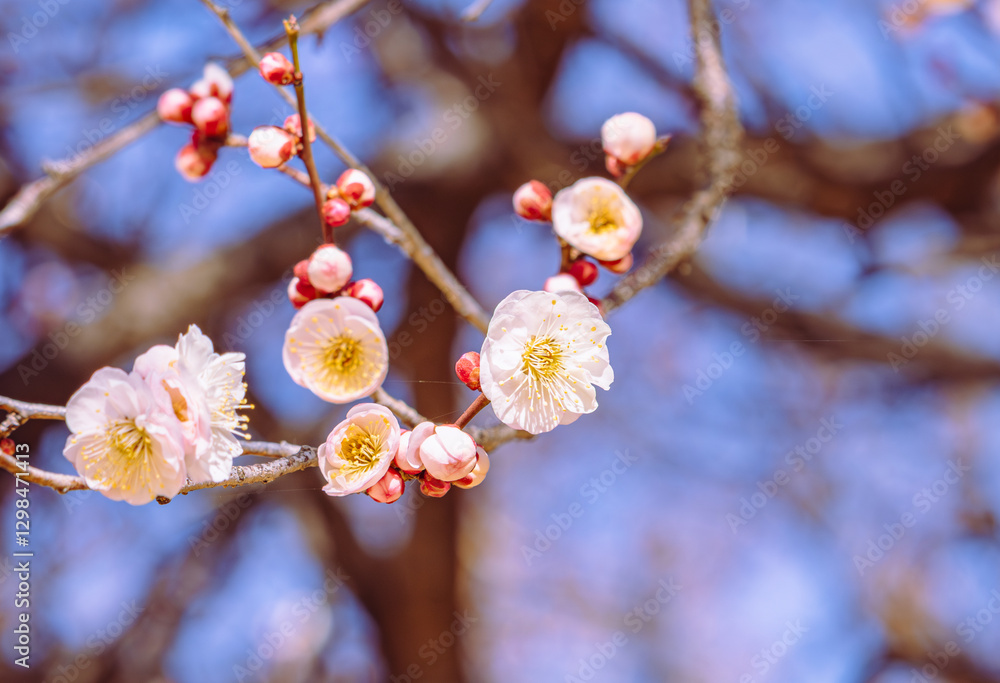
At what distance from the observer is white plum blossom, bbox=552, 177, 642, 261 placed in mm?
791

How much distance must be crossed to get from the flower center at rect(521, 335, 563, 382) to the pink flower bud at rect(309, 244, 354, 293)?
0.22 meters

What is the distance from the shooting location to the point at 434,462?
1.94 ft

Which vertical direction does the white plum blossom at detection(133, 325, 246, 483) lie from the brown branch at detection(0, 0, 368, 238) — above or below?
below

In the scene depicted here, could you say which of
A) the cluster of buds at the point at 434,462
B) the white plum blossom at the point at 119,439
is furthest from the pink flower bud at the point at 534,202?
the white plum blossom at the point at 119,439

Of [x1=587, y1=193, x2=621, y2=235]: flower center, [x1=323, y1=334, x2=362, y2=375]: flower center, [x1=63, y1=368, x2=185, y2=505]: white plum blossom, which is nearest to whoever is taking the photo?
[x1=63, y1=368, x2=185, y2=505]: white plum blossom

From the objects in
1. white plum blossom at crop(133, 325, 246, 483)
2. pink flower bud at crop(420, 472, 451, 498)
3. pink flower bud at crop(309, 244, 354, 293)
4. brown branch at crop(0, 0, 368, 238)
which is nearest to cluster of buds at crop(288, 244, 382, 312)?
pink flower bud at crop(309, 244, 354, 293)

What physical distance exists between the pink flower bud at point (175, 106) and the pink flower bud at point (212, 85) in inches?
0.5

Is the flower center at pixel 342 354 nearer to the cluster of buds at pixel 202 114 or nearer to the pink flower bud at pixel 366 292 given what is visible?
the pink flower bud at pixel 366 292

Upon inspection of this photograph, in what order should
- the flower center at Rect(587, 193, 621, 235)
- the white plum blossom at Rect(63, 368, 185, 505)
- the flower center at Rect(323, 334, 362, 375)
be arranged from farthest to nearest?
the flower center at Rect(587, 193, 621, 235) → the flower center at Rect(323, 334, 362, 375) → the white plum blossom at Rect(63, 368, 185, 505)

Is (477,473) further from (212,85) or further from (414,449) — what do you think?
(212,85)

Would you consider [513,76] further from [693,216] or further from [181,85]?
[693,216]

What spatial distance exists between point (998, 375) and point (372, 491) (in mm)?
1823

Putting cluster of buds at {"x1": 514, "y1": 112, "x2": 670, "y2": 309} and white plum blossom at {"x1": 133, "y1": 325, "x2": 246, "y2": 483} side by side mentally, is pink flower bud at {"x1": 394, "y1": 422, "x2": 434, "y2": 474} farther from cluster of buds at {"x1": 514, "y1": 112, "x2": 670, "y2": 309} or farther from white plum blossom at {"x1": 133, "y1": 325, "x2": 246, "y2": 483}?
cluster of buds at {"x1": 514, "y1": 112, "x2": 670, "y2": 309}

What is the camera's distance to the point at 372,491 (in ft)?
2.09
